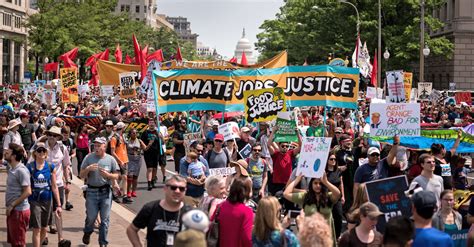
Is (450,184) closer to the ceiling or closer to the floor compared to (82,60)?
closer to the floor

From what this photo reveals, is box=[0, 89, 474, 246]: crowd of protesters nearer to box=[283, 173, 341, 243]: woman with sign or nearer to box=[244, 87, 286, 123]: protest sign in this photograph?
box=[283, 173, 341, 243]: woman with sign

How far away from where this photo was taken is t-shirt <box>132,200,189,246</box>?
740 centimetres

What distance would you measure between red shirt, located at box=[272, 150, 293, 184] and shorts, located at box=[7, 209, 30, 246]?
14.6 ft

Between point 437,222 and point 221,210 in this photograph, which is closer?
point 221,210

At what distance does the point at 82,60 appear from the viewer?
74.3 metres

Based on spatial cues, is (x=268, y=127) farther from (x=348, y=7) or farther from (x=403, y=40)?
(x=348, y=7)

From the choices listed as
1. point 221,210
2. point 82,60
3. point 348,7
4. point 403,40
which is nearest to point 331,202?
point 221,210

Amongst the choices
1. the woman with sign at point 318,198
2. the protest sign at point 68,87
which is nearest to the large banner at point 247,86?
the woman with sign at point 318,198

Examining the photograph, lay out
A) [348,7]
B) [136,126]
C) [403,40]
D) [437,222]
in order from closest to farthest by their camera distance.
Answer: [437,222] → [136,126] → [403,40] → [348,7]

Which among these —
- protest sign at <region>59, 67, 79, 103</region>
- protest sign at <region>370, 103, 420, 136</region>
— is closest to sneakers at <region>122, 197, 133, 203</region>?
protest sign at <region>370, 103, 420, 136</region>

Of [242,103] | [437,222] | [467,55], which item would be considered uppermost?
[467,55]

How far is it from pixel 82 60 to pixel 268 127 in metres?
58.8

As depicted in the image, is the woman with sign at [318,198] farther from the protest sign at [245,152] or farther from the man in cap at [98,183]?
the protest sign at [245,152]

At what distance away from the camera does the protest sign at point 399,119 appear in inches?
505
